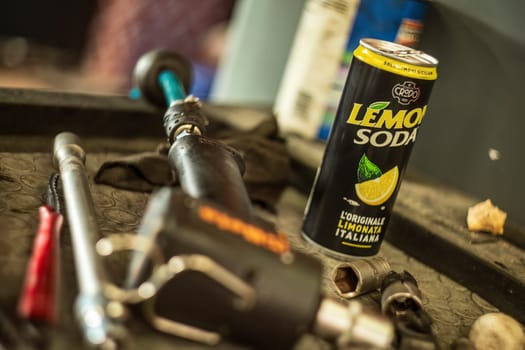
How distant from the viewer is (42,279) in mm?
587

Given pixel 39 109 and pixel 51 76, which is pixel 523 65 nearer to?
pixel 39 109

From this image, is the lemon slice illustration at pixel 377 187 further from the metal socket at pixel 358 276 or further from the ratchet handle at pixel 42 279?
the ratchet handle at pixel 42 279

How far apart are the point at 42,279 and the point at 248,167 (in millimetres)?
455

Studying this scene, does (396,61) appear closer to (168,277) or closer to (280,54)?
(168,277)

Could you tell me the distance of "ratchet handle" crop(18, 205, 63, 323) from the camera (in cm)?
56

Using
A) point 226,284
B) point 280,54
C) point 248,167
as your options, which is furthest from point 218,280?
point 280,54

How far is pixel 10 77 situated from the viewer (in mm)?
2361

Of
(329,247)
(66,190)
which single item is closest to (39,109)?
(66,190)

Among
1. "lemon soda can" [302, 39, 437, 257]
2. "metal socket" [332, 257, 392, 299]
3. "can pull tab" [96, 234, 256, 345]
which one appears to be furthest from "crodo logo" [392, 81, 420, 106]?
"can pull tab" [96, 234, 256, 345]

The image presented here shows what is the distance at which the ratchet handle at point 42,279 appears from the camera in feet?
1.85

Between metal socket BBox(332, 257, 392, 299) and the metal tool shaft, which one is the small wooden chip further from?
the metal tool shaft

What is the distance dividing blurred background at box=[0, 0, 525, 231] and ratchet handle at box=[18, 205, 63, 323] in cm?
57

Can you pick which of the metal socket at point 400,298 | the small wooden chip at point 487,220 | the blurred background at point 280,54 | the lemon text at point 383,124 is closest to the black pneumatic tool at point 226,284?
the metal socket at point 400,298

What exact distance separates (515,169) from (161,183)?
0.48 metres
